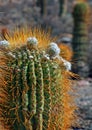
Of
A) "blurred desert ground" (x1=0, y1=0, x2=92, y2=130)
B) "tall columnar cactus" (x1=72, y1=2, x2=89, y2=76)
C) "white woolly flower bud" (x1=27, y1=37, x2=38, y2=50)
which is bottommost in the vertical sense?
"white woolly flower bud" (x1=27, y1=37, x2=38, y2=50)

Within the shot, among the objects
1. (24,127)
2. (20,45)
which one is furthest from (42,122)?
(20,45)

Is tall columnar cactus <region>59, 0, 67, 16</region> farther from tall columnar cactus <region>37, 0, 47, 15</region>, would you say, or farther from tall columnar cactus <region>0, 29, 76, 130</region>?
tall columnar cactus <region>0, 29, 76, 130</region>

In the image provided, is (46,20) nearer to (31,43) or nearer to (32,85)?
(31,43)

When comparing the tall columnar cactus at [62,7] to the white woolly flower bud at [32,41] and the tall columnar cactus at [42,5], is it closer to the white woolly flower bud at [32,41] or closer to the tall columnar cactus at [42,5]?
the tall columnar cactus at [42,5]

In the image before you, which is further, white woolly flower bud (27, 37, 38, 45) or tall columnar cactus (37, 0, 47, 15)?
tall columnar cactus (37, 0, 47, 15)

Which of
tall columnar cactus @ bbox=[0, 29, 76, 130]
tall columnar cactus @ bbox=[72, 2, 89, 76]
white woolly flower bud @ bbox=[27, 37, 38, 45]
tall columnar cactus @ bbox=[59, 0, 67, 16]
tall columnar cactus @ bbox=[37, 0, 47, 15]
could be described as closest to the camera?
tall columnar cactus @ bbox=[0, 29, 76, 130]

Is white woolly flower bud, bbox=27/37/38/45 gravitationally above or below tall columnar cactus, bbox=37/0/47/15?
below

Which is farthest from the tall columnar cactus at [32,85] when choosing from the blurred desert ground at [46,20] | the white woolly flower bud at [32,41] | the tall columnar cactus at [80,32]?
the tall columnar cactus at [80,32]

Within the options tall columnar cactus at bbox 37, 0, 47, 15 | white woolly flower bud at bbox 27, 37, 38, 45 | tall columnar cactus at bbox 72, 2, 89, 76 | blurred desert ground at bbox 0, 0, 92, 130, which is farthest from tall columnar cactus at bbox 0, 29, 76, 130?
tall columnar cactus at bbox 37, 0, 47, 15

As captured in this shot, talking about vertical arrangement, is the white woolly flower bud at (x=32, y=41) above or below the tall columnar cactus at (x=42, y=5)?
below

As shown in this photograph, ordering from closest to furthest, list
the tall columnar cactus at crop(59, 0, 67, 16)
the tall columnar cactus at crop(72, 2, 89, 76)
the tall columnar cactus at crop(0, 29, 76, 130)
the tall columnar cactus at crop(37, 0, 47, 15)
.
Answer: the tall columnar cactus at crop(0, 29, 76, 130), the tall columnar cactus at crop(72, 2, 89, 76), the tall columnar cactus at crop(37, 0, 47, 15), the tall columnar cactus at crop(59, 0, 67, 16)
